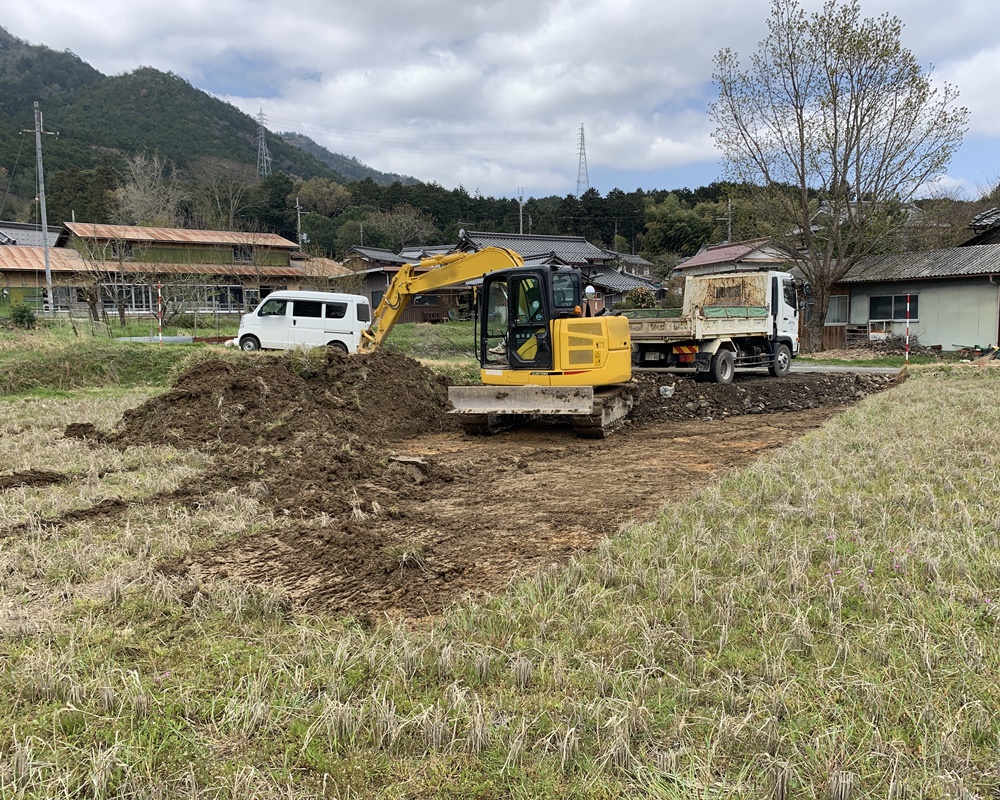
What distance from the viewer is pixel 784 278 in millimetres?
15344

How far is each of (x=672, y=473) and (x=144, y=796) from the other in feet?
18.6

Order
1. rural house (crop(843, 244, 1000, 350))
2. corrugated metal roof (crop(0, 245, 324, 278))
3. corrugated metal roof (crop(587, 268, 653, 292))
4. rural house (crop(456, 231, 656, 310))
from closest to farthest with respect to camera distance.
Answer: rural house (crop(843, 244, 1000, 350)) < corrugated metal roof (crop(0, 245, 324, 278)) < rural house (crop(456, 231, 656, 310)) < corrugated metal roof (crop(587, 268, 653, 292))

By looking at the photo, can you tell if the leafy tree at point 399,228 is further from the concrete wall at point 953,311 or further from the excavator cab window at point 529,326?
the excavator cab window at point 529,326

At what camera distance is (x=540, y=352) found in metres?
8.91

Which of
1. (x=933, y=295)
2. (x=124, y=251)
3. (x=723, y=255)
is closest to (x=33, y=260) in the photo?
(x=124, y=251)

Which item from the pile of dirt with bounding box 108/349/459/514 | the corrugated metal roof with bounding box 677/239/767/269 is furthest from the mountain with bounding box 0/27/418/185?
the pile of dirt with bounding box 108/349/459/514

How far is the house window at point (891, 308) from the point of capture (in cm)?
2390

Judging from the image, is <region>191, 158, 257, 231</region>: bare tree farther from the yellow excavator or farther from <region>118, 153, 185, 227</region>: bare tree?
the yellow excavator

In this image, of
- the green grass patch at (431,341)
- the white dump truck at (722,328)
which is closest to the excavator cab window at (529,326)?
the white dump truck at (722,328)

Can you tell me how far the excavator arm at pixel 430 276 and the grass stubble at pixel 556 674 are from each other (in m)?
5.66

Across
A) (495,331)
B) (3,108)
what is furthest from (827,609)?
(3,108)

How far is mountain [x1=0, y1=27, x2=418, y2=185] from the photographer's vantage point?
52.4 meters

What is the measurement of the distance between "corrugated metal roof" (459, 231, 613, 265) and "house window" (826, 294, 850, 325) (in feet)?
42.9

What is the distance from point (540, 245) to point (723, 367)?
2545 cm
